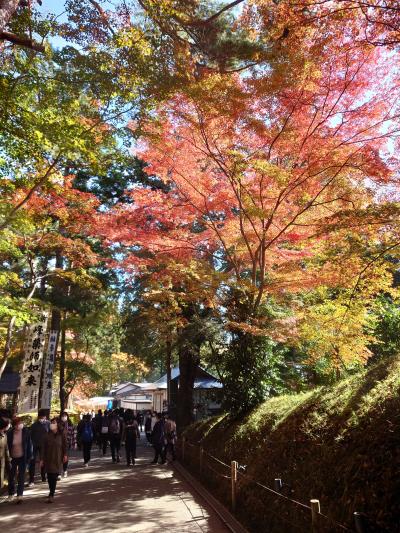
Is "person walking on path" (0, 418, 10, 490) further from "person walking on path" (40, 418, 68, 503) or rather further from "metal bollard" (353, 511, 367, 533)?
"metal bollard" (353, 511, 367, 533)

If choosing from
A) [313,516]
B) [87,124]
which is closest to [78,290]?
[87,124]

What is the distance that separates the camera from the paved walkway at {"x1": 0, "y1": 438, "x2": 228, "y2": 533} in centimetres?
651

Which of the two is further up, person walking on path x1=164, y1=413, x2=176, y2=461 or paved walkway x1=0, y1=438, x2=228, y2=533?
person walking on path x1=164, y1=413, x2=176, y2=461

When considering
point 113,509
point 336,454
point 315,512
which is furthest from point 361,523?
point 113,509

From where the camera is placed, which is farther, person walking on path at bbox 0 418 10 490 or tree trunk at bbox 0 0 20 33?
person walking on path at bbox 0 418 10 490

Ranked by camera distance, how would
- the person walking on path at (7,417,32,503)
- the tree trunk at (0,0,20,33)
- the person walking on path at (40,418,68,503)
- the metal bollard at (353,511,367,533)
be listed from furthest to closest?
the person walking on path at (7,417,32,503) → the person walking on path at (40,418,68,503) → the tree trunk at (0,0,20,33) → the metal bollard at (353,511,367,533)

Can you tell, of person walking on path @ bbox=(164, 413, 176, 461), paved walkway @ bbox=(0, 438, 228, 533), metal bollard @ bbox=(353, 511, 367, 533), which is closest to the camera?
metal bollard @ bbox=(353, 511, 367, 533)

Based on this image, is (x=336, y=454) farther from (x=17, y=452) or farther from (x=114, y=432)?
(x=114, y=432)

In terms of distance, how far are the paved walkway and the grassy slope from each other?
109 centimetres

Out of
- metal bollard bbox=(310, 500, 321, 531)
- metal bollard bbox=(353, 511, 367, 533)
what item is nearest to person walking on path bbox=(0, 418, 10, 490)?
metal bollard bbox=(310, 500, 321, 531)

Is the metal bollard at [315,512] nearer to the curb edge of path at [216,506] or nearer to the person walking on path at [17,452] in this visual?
the curb edge of path at [216,506]

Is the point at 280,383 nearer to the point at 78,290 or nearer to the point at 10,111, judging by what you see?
the point at 10,111

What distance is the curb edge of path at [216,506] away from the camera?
21.4 ft

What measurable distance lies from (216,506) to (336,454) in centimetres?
383
